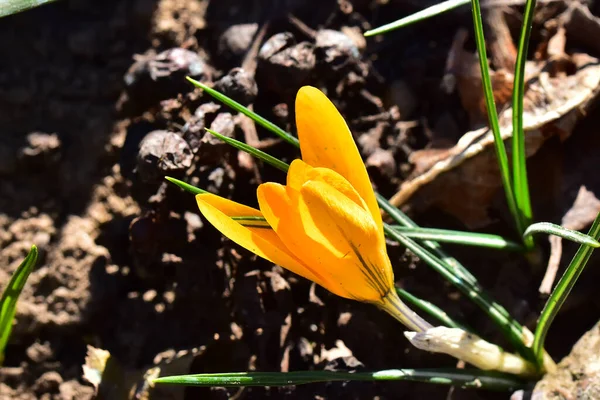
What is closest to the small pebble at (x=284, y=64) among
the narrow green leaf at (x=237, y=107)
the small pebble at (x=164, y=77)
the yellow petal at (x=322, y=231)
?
the small pebble at (x=164, y=77)

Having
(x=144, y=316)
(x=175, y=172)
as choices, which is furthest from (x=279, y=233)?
(x=144, y=316)

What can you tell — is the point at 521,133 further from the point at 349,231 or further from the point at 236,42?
the point at 236,42

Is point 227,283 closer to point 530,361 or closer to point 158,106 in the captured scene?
point 158,106

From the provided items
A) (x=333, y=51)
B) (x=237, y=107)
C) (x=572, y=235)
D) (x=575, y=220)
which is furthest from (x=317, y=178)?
(x=575, y=220)

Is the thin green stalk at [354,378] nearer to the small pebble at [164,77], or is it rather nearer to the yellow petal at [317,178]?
the yellow petal at [317,178]

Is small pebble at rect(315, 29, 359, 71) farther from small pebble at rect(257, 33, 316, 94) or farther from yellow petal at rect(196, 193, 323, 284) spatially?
yellow petal at rect(196, 193, 323, 284)
